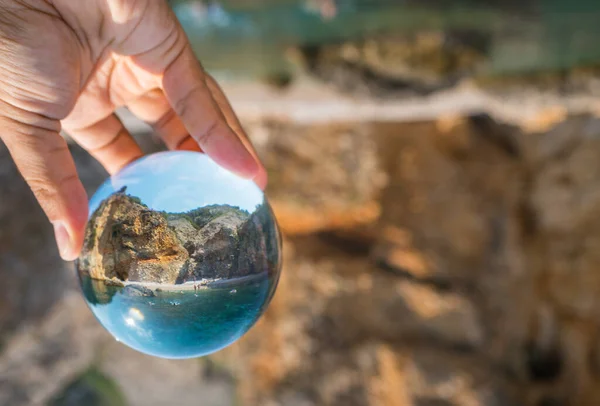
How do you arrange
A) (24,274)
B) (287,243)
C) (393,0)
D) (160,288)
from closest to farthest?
(160,288) → (24,274) → (287,243) → (393,0)

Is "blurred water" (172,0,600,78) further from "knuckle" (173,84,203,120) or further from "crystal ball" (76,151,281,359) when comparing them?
"crystal ball" (76,151,281,359)

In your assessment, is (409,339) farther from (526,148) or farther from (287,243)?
(526,148)

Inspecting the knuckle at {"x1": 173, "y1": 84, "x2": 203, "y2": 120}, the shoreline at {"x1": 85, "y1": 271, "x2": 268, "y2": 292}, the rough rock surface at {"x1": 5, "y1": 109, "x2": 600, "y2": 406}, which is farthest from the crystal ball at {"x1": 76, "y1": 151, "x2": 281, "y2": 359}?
the rough rock surface at {"x1": 5, "y1": 109, "x2": 600, "y2": 406}

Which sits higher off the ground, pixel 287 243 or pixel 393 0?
pixel 393 0

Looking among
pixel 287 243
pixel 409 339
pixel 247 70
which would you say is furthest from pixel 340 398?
pixel 247 70

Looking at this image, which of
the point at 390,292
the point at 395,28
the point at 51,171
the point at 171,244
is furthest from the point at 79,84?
the point at 395,28

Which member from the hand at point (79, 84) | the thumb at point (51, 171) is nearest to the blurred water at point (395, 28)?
the hand at point (79, 84)

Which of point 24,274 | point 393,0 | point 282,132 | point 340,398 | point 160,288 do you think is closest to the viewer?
point 160,288

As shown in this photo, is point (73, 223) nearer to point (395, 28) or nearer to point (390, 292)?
point (390, 292)
